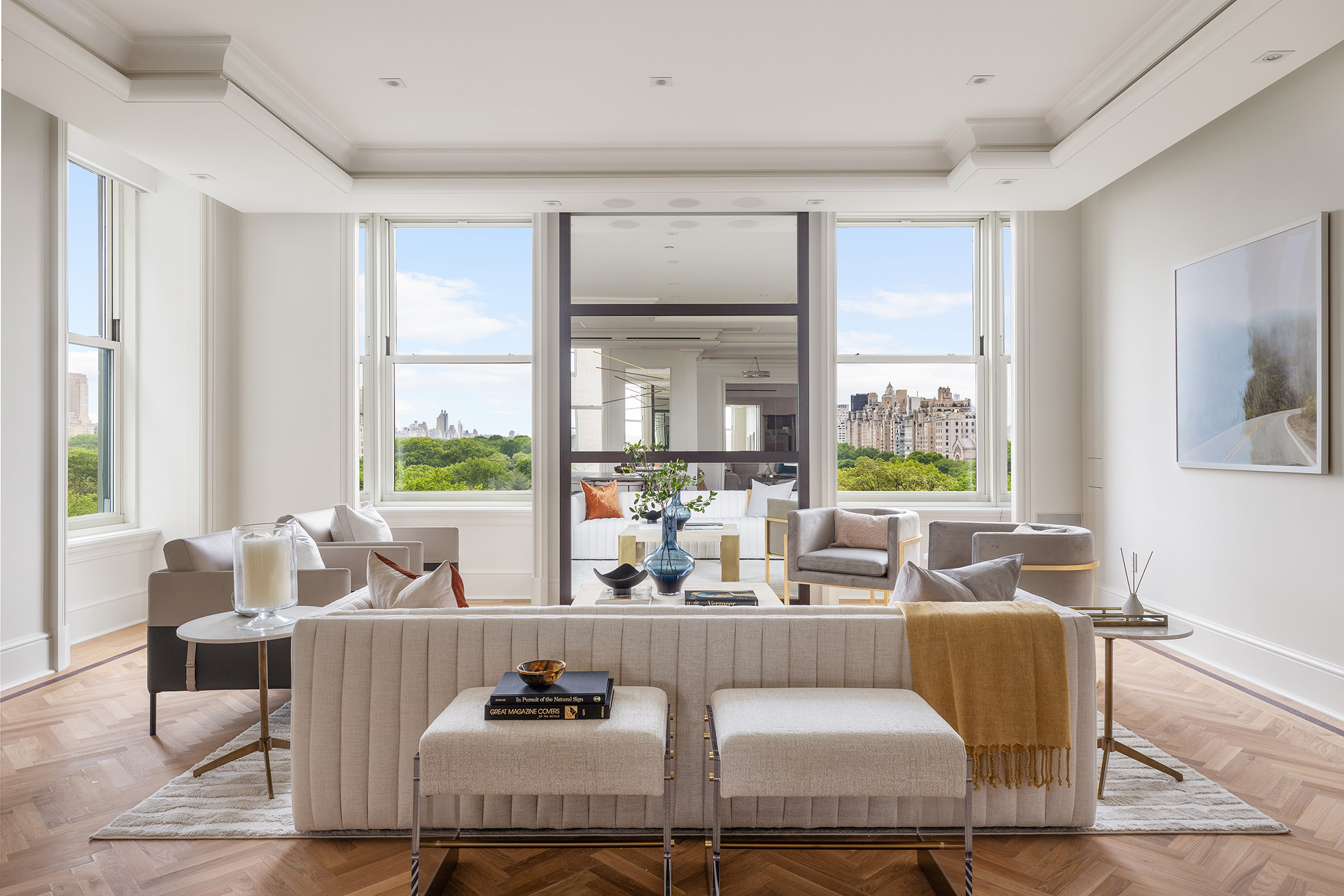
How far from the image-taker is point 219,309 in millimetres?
5285

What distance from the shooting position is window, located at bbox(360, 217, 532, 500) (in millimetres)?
5906

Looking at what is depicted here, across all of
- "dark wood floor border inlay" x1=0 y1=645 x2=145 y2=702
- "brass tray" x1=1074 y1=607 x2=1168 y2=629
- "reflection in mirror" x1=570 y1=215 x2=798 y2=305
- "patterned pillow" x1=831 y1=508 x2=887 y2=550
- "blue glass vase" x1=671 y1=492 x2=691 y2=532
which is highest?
"reflection in mirror" x1=570 y1=215 x2=798 y2=305

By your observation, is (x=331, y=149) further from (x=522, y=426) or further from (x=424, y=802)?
(x=424, y=802)

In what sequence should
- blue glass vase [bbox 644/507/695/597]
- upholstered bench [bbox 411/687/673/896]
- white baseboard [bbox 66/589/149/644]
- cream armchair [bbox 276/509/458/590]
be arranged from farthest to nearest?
white baseboard [bbox 66/589/149/644], cream armchair [bbox 276/509/458/590], blue glass vase [bbox 644/507/695/597], upholstered bench [bbox 411/687/673/896]

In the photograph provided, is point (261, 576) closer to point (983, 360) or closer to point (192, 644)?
point (192, 644)

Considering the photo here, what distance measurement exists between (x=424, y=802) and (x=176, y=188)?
4827 mm

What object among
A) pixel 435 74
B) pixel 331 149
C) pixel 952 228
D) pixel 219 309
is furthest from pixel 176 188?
pixel 952 228

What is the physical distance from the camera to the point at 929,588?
2412mm

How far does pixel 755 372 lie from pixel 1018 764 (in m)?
Answer: 3.72

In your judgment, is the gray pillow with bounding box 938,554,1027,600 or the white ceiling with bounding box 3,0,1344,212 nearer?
the gray pillow with bounding box 938,554,1027,600

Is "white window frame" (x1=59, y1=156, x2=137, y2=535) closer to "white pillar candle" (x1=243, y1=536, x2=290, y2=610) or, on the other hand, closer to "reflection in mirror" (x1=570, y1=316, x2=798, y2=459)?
"reflection in mirror" (x1=570, y1=316, x2=798, y2=459)

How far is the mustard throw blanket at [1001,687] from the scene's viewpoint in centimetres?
216

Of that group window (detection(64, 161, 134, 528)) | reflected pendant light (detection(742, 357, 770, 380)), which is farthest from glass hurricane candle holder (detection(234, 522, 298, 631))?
reflected pendant light (detection(742, 357, 770, 380))

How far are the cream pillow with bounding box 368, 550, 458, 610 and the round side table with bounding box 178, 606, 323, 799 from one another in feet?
0.63
